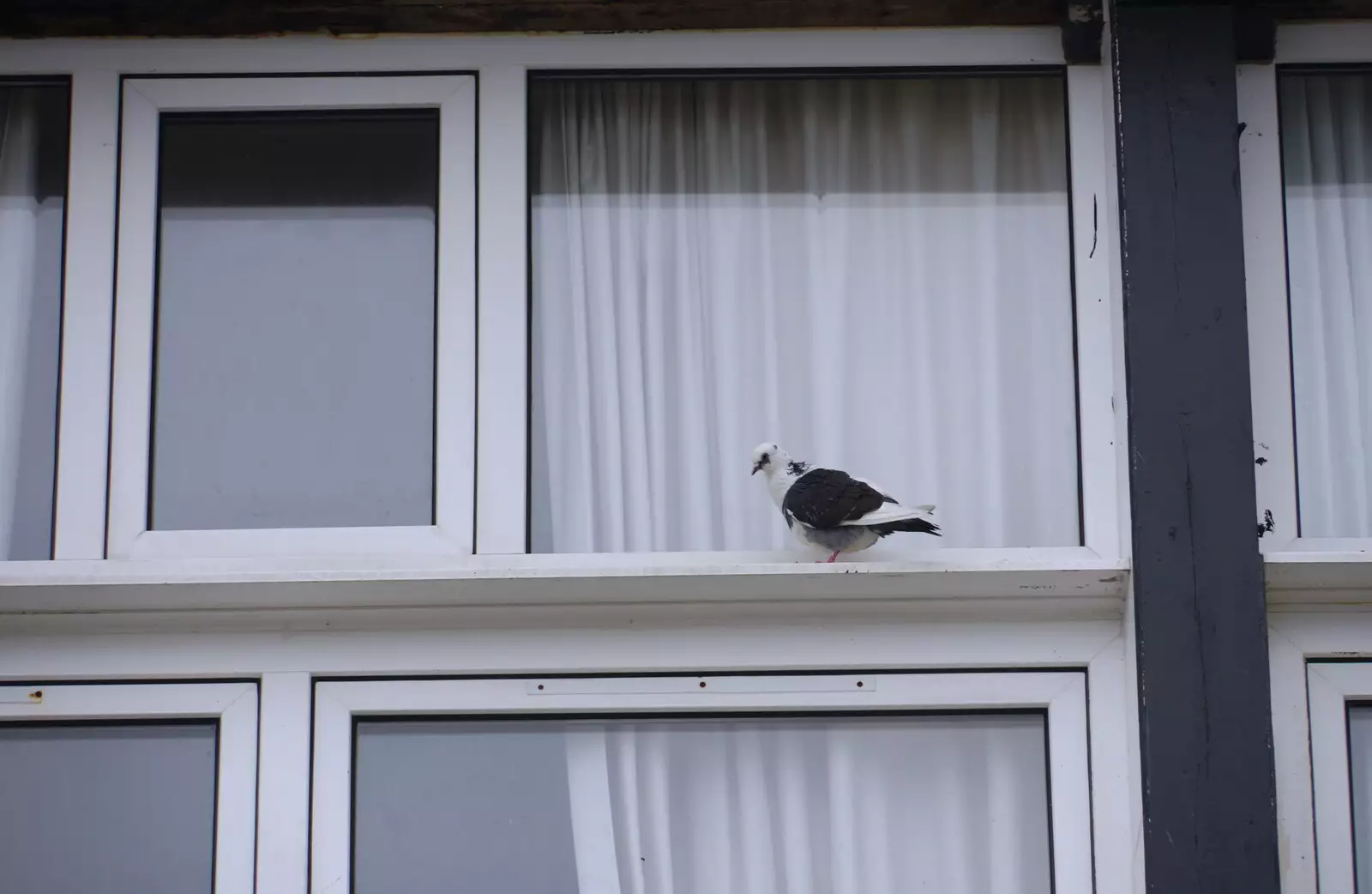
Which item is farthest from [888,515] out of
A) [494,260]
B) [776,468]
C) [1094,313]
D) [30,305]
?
[30,305]

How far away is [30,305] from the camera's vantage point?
275 cm

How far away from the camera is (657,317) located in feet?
9.12

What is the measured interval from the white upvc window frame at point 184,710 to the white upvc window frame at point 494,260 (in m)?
0.24

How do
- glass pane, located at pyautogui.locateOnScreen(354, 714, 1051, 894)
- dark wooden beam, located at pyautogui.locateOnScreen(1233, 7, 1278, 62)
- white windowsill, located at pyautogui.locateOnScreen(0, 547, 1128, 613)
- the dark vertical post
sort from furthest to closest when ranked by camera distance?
1. dark wooden beam, located at pyautogui.locateOnScreen(1233, 7, 1278, 62)
2. glass pane, located at pyautogui.locateOnScreen(354, 714, 1051, 894)
3. white windowsill, located at pyautogui.locateOnScreen(0, 547, 1128, 613)
4. the dark vertical post

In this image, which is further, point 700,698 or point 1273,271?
point 1273,271

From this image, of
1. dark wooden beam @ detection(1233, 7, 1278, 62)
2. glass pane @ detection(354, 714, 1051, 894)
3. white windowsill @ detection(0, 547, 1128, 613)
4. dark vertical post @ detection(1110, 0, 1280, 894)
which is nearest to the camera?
dark vertical post @ detection(1110, 0, 1280, 894)

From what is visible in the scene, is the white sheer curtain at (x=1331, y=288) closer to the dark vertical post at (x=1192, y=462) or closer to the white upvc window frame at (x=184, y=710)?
the dark vertical post at (x=1192, y=462)

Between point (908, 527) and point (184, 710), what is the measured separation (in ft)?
4.19

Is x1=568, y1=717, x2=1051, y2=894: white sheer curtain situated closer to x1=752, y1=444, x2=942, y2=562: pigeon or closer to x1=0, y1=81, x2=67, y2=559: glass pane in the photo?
x1=752, y1=444, x2=942, y2=562: pigeon

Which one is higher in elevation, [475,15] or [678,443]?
[475,15]

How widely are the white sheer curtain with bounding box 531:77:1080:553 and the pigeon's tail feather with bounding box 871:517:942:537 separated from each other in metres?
0.21

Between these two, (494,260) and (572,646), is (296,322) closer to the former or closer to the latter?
(494,260)

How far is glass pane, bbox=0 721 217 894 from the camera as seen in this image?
2.53 metres

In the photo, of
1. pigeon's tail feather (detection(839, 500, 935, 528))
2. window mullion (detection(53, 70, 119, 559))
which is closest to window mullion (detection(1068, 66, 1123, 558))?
pigeon's tail feather (detection(839, 500, 935, 528))
